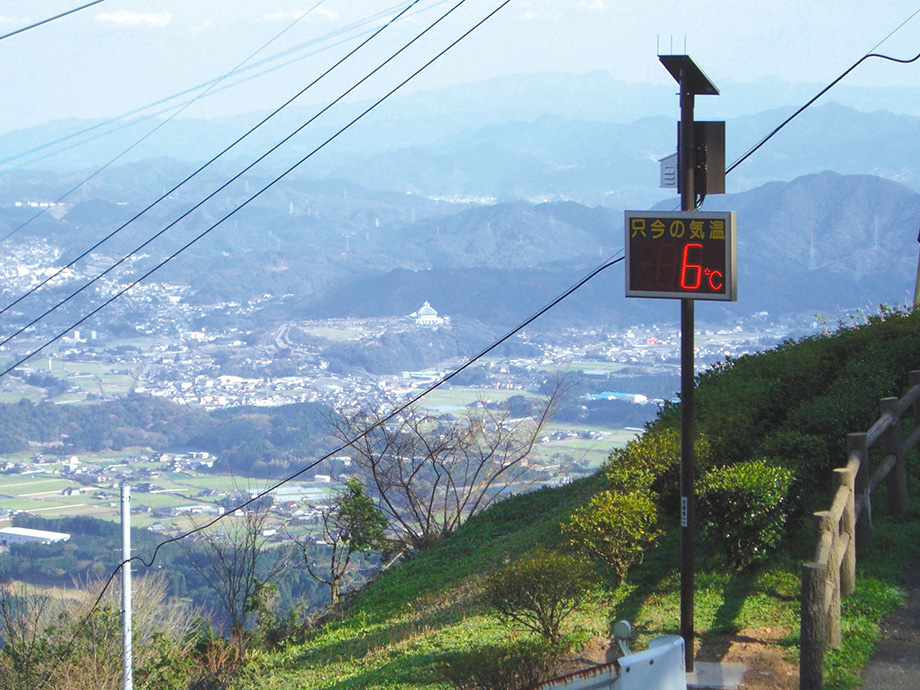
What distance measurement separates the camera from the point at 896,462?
7.89 meters

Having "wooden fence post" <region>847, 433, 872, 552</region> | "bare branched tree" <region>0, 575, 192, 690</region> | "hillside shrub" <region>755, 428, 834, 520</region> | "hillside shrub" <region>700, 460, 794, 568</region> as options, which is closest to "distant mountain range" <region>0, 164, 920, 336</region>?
"bare branched tree" <region>0, 575, 192, 690</region>

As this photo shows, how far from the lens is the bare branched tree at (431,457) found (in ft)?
67.0

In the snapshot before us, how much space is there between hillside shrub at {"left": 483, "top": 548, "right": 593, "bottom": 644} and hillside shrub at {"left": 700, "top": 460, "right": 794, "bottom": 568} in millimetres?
1096

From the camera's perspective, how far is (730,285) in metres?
5.91

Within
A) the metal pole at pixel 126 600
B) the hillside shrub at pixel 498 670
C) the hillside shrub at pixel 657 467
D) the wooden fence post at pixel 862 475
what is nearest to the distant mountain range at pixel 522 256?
the metal pole at pixel 126 600

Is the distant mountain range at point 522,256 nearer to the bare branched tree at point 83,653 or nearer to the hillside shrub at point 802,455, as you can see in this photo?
the bare branched tree at point 83,653

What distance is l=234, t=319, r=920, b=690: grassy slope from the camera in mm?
6641

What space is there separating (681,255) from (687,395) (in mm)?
916

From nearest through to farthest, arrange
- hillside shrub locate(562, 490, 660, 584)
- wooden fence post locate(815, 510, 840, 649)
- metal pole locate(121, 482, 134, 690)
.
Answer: wooden fence post locate(815, 510, 840, 649)
hillside shrub locate(562, 490, 660, 584)
metal pole locate(121, 482, 134, 690)

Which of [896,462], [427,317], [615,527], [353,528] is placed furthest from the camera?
[427,317]

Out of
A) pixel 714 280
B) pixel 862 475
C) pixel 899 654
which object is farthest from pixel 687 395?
pixel 899 654

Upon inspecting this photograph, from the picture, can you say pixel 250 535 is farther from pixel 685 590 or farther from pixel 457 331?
pixel 457 331

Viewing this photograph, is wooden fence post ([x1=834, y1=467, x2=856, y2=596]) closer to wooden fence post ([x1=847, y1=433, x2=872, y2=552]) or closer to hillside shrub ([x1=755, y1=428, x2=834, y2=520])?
wooden fence post ([x1=847, y1=433, x2=872, y2=552])

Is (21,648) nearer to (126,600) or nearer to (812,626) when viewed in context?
(126,600)
